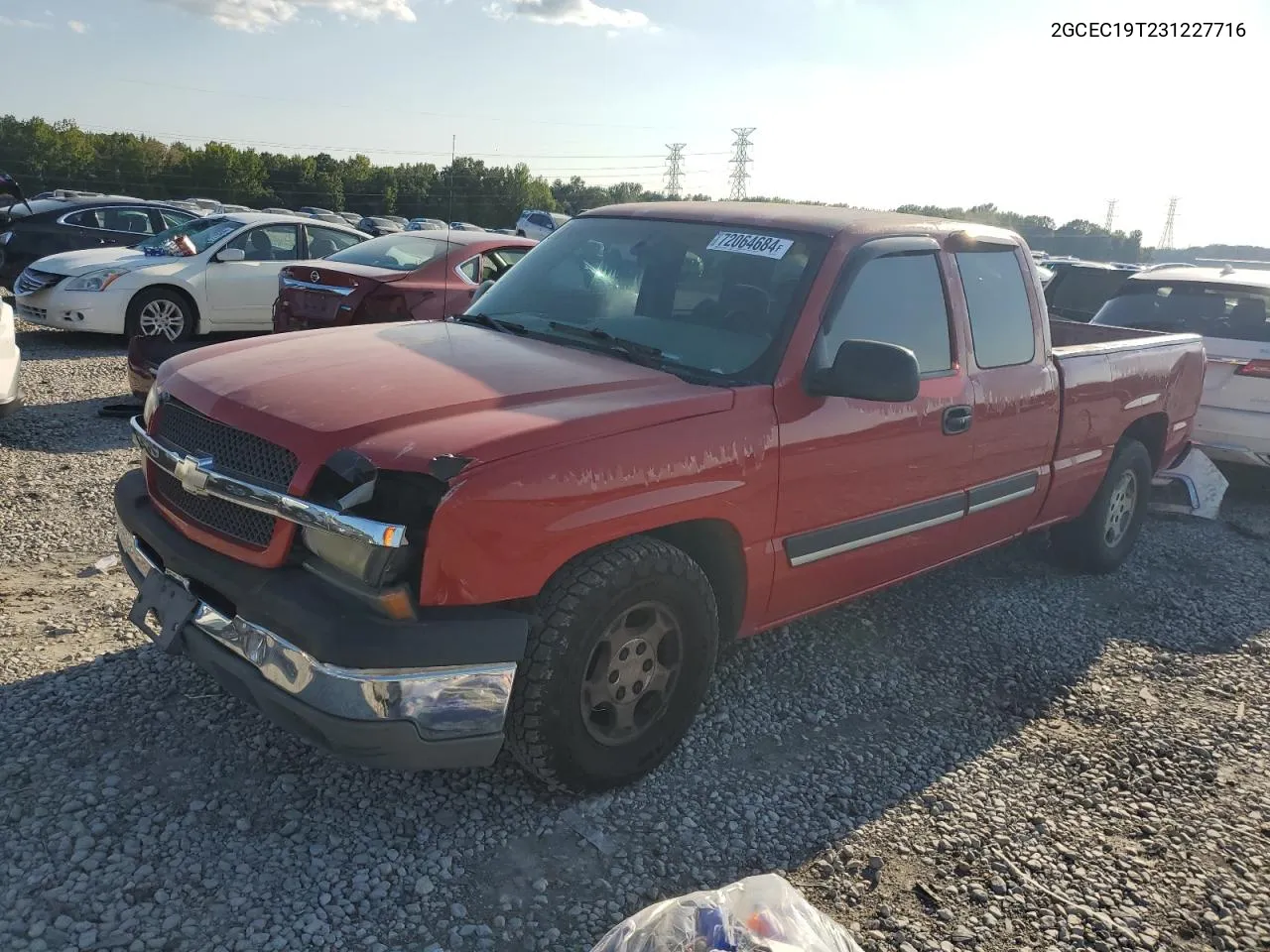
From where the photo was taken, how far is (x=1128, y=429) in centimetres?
571

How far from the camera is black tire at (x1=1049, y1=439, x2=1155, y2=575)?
5.55 metres

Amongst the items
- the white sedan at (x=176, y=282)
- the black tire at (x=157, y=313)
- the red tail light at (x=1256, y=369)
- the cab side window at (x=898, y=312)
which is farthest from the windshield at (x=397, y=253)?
the red tail light at (x=1256, y=369)

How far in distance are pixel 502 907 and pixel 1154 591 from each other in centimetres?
459

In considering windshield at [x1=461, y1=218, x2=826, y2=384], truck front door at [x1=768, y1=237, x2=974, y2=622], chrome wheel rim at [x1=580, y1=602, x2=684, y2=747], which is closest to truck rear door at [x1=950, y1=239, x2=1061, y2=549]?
truck front door at [x1=768, y1=237, x2=974, y2=622]

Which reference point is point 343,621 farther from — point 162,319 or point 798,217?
point 162,319

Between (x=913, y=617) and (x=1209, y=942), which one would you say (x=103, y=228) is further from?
(x=1209, y=942)

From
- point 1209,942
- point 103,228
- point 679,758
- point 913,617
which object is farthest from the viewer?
point 103,228

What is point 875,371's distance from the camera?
3.26m

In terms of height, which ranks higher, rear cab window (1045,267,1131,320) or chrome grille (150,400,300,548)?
rear cab window (1045,267,1131,320)

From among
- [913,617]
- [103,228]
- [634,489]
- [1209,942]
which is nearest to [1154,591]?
[913,617]

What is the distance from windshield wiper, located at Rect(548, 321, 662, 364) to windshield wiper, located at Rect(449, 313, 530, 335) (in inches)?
5.6

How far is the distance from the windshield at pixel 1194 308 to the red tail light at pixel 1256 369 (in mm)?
224

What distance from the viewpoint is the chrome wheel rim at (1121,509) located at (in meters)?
5.64

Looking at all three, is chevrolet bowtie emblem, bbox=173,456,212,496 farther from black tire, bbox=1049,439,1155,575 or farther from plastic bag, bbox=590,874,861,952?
black tire, bbox=1049,439,1155,575
